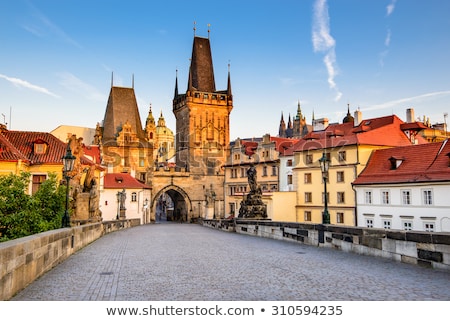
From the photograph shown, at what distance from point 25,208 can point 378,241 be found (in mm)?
15488

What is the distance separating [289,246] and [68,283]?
8.55 m

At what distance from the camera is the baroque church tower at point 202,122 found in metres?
68.2

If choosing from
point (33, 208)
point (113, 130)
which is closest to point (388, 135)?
point (33, 208)

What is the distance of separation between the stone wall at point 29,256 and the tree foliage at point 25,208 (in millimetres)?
6134

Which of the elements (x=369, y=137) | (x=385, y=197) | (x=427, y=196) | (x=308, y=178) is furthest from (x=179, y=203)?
(x=427, y=196)

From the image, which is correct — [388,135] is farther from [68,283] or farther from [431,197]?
[68,283]

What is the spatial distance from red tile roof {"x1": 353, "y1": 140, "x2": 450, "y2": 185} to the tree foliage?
2462 cm

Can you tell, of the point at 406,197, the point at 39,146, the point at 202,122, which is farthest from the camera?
the point at 202,122

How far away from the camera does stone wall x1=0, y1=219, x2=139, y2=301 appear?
6.32 metres

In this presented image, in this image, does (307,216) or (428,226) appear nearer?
(428,226)

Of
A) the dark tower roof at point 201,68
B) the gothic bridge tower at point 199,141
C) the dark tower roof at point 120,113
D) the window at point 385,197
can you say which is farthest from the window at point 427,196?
the dark tower roof at point 120,113

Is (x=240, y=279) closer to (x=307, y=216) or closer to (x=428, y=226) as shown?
(x=428, y=226)

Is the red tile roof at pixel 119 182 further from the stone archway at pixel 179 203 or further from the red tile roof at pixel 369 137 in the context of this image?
the red tile roof at pixel 369 137

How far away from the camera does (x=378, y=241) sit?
11250mm
